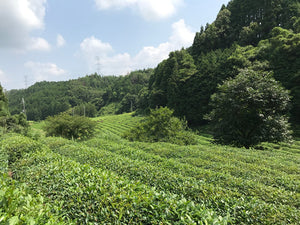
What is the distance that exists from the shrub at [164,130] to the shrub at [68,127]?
6873mm

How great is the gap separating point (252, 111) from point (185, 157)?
32.7 feet

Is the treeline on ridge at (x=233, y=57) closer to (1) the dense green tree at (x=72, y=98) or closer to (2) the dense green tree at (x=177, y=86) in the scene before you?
(2) the dense green tree at (x=177, y=86)

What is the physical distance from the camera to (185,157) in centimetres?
932

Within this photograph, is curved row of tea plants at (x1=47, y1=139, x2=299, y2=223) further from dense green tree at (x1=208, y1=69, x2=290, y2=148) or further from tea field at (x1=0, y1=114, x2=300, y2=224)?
dense green tree at (x1=208, y1=69, x2=290, y2=148)

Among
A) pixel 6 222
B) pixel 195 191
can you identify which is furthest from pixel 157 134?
pixel 6 222

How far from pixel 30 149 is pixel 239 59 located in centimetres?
3522

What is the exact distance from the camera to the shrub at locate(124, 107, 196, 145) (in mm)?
18828

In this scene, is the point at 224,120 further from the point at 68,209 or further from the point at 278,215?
the point at 68,209

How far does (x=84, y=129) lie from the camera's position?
2117 cm

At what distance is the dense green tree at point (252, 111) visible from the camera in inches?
561

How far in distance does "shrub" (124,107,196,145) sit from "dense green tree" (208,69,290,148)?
12.7ft

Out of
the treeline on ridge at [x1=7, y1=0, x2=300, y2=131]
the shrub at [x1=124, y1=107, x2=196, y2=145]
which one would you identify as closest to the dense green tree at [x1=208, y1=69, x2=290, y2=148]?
the shrub at [x1=124, y1=107, x2=196, y2=145]

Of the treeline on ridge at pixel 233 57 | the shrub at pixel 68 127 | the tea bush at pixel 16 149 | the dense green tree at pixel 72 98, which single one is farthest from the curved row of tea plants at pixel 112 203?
the dense green tree at pixel 72 98

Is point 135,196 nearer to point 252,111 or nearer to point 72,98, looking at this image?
point 252,111
